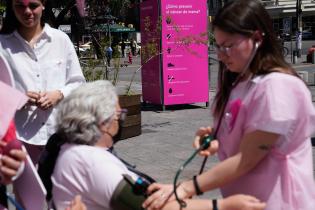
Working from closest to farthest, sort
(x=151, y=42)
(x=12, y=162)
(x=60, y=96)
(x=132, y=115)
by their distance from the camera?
(x=12, y=162), (x=60, y=96), (x=132, y=115), (x=151, y=42)

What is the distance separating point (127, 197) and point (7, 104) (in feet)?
1.73

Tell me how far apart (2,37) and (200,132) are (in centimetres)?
138

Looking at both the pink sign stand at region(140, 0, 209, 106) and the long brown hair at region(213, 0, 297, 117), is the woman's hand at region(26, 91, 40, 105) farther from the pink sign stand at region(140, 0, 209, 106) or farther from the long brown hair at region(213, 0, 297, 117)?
the pink sign stand at region(140, 0, 209, 106)

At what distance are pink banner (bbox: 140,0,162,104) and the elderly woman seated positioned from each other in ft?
26.7

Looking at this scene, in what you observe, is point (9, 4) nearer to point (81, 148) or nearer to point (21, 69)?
point (21, 69)

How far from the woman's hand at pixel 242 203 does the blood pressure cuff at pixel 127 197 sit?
29 centimetres

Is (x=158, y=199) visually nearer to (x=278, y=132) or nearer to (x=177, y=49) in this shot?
(x=278, y=132)

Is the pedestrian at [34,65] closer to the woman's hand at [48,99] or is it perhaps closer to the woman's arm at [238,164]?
the woman's hand at [48,99]

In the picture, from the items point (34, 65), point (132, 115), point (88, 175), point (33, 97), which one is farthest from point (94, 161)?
point (132, 115)

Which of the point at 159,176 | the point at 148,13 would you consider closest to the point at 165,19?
the point at 148,13

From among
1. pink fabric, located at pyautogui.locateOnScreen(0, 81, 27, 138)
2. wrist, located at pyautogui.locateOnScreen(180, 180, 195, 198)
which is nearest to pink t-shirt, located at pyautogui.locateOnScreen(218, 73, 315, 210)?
wrist, located at pyautogui.locateOnScreen(180, 180, 195, 198)

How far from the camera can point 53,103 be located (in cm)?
310

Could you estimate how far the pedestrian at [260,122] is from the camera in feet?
6.48

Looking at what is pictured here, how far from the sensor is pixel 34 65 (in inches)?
123
